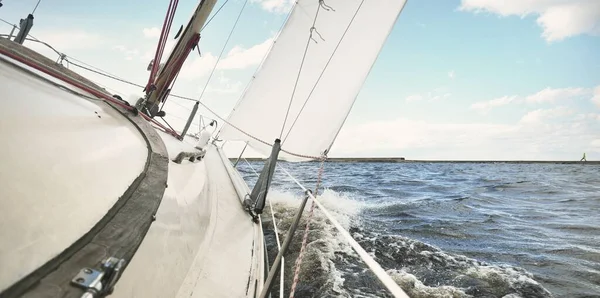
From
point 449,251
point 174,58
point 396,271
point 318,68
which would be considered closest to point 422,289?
point 396,271

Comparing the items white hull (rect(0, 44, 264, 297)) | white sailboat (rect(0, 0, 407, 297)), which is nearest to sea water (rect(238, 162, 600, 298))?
white sailboat (rect(0, 0, 407, 297))

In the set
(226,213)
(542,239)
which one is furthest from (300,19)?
(542,239)

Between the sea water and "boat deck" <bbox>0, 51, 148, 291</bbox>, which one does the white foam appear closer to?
the sea water

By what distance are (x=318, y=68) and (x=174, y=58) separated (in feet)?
7.56

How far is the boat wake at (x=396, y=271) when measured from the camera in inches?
117

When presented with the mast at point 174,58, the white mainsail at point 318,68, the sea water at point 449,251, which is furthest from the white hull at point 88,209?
the white mainsail at point 318,68

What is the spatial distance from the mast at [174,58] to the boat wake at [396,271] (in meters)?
2.66

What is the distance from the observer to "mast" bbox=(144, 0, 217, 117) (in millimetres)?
3504

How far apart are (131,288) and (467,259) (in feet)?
14.2

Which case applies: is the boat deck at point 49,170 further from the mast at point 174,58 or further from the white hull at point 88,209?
the mast at point 174,58

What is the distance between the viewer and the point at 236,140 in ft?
21.3

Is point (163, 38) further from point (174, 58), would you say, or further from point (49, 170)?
point (49, 170)

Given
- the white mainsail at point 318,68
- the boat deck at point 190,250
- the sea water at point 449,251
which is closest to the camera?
the boat deck at point 190,250

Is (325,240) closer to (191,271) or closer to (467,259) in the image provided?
(467,259)
